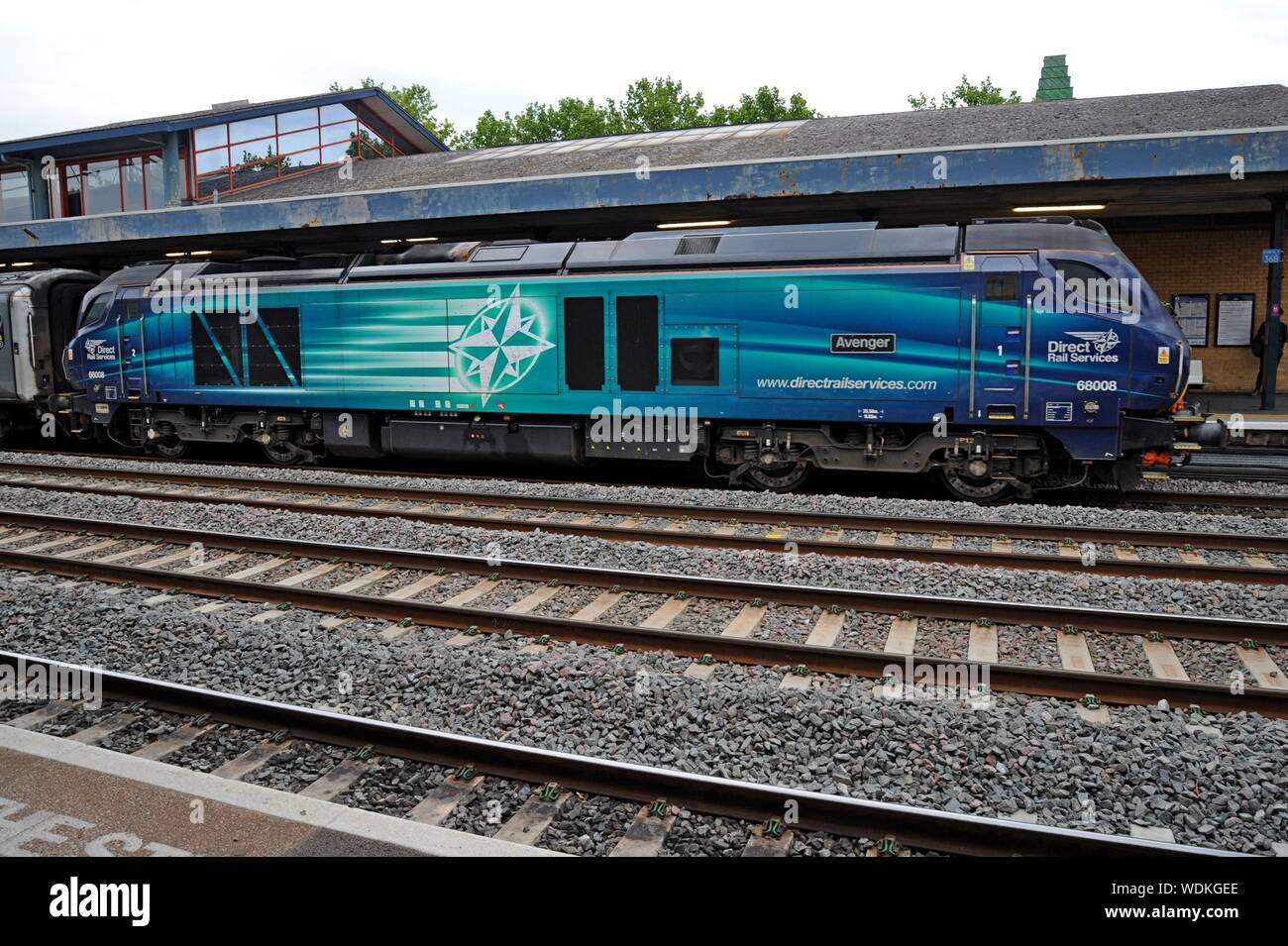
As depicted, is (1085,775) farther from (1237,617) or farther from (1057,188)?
(1057,188)

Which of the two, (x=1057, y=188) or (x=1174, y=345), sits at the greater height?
(x=1057, y=188)

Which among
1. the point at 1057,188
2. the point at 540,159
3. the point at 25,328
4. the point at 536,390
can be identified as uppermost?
the point at 540,159

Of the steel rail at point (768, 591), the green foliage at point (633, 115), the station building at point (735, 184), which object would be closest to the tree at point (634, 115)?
the green foliage at point (633, 115)

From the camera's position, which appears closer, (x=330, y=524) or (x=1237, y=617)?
(x=1237, y=617)

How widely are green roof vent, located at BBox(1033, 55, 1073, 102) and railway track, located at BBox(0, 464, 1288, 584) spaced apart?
130 feet

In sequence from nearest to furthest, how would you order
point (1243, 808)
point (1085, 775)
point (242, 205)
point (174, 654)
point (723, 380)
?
point (1243, 808), point (1085, 775), point (174, 654), point (723, 380), point (242, 205)

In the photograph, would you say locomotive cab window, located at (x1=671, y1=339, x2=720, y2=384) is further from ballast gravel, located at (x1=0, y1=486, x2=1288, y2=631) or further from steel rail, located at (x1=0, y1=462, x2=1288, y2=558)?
ballast gravel, located at (x1=0, y1=486, x2=1288, y2=631)

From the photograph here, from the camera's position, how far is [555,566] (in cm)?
874

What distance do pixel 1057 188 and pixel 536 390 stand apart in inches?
325

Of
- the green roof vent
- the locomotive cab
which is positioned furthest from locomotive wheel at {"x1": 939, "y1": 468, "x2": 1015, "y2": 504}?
the green roof vent

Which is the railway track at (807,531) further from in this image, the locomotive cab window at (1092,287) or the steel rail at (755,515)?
the locomotive cab window at (1092,287)
